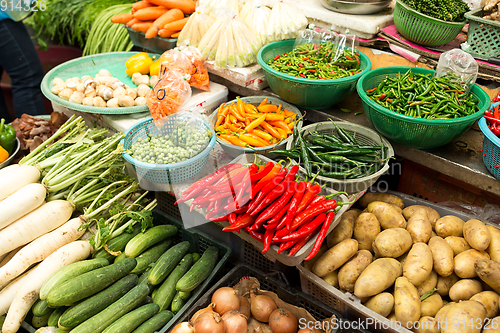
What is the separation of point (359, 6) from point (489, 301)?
93.2 inches

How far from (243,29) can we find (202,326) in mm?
2340

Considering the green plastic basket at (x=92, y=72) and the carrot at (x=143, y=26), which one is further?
the carrot at (x=143, y=26)

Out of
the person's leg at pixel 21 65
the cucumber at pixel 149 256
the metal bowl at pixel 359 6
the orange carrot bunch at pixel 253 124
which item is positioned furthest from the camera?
the person's leg at pixel 21 65

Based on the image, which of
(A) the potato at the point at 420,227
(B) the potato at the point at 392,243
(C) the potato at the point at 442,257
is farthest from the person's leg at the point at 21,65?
(C) the potato at the point at 442,257

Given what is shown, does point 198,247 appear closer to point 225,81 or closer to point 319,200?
point 319,200

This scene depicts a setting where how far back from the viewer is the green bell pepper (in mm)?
2887

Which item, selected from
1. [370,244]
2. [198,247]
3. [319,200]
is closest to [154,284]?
[198,247]

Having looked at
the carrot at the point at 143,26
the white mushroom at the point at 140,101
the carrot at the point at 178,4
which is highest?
the carrot at the point at 178,4

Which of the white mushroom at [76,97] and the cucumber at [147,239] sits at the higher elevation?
the white mushroom at [76,97]

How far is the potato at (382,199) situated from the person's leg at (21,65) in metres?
3.64

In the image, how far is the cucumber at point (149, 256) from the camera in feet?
7.12

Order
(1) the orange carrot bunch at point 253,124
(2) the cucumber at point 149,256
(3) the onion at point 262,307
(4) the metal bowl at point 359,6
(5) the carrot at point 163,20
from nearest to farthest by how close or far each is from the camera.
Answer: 1. (3) the onion at point 262,307
2. (2) the cucumber at point 149,256
3. (1) the orange carrot bunch at point 253,124
4. (4) the metal bowl at point 359,6
5. (5) the carrot at point 163,20

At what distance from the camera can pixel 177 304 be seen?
2.05m

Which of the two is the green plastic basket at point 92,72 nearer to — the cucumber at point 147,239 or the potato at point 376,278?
the cucumber at point 147,239
